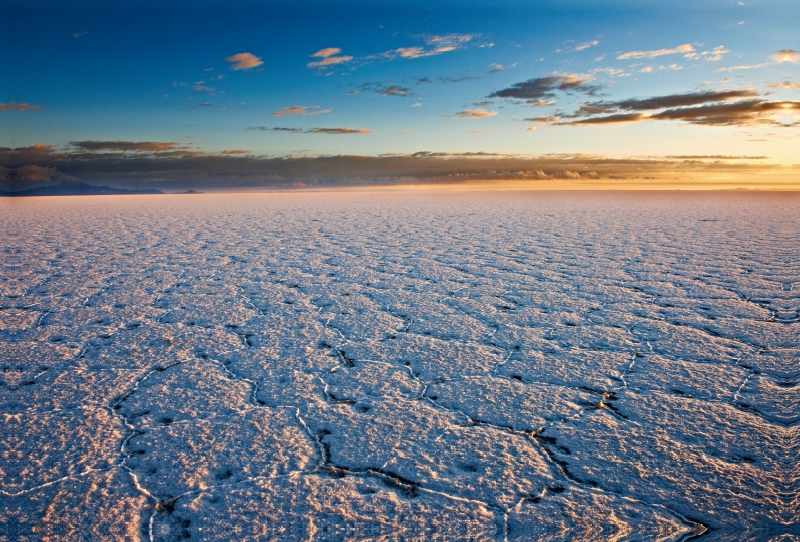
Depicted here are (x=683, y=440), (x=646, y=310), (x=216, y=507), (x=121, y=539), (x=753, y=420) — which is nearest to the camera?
(x=121, y=539)

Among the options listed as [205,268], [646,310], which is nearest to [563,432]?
[646,310]

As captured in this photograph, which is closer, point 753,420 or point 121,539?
point 121,539

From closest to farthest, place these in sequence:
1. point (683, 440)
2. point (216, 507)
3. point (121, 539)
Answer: point (121, 539) → point (216, 507) → point (683, 440)

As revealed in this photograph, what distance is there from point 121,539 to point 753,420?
6.69 feet

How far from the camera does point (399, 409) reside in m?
1.75

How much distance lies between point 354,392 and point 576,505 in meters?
0.93

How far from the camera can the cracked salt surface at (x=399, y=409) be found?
123cm

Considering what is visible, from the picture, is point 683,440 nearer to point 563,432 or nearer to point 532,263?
point 563,432

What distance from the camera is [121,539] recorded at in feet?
3.79

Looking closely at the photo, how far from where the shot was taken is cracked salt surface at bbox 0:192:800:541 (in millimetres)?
1228

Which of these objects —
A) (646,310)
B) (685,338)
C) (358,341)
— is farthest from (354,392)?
(646,310)

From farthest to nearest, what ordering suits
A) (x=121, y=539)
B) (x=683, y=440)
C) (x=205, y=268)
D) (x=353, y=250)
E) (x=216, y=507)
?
1. (x=353, y=250)
2. (x=205, y=268)
3. (x=683, y=440)
4. (x=216, y=507)
5. (x=121, y=539)

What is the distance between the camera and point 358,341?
2492 mm

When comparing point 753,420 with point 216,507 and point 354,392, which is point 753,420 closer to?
point 354,392
